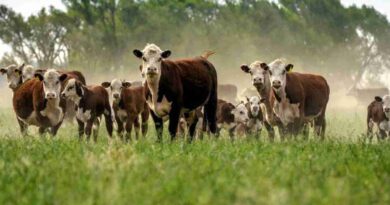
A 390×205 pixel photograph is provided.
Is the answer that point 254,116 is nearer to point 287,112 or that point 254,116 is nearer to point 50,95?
point 287,112

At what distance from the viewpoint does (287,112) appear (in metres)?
14.7

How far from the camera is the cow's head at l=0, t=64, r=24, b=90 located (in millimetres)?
17984

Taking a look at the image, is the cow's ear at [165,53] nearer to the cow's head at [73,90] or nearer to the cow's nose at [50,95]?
the cow's nose at [50,95]

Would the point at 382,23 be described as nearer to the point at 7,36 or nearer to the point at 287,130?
the point at 7,36

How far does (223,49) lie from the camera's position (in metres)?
76.4

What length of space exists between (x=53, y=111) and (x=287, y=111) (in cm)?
494

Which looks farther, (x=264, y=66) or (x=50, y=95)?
(x=264, y=66)

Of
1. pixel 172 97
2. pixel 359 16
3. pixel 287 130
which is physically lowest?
pixel 287 130

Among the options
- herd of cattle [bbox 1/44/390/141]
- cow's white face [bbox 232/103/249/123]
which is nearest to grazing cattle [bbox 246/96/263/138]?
herd of cattle [bbox 1/44/390/141]

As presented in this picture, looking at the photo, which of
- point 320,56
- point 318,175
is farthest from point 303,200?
point 320,56

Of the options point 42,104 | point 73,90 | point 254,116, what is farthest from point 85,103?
point 254,116

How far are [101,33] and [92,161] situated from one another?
218ft

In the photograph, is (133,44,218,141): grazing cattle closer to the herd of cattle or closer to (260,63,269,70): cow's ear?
the herd of cattle

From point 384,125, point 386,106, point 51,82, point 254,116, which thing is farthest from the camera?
point 384,125
